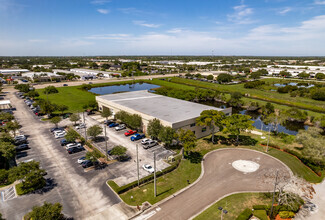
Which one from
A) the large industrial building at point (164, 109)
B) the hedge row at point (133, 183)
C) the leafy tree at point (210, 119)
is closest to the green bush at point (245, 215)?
the hedge row at point (133, 183)

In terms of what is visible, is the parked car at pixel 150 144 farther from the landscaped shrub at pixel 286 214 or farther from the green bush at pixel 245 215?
the landscaped shrub at pixel 286 214

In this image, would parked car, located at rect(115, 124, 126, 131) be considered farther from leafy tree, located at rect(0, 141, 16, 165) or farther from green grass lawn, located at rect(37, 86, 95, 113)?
green grass lawn, located at rect(37, 86, 95, 113)

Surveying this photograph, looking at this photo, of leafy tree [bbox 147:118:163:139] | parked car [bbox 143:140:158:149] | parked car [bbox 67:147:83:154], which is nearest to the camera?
parked car [bbox 67:147:83:154]

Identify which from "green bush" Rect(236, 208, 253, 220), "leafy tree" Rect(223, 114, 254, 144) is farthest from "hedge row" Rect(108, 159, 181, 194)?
"leafy tree" Rect(223, 114, 254, 144)

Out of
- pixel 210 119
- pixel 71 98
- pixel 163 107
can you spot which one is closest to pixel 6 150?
pixel 163 107

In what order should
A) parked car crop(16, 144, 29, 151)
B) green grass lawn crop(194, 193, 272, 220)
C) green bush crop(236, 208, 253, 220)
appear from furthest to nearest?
1. parked car crop(16, 144, 29, 151)
2. green grass lawn crop(194, 193, 272, 220)
3. green bush crop(236, 208, 253, 220)

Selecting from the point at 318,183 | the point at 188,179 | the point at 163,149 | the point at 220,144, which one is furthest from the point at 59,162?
the point at 318,183

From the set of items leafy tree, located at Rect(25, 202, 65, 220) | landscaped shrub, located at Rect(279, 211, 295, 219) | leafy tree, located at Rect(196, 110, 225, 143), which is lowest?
landscaped shrub, located at Rect(279, 211, 295, 219)

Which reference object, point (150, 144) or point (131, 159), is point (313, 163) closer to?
point (150, 144)
